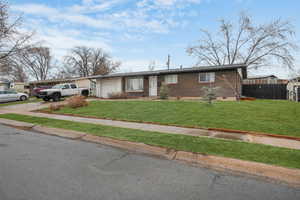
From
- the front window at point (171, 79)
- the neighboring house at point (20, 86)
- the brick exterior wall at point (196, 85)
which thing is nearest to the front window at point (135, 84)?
the brick exterior wall at point (196, 85)

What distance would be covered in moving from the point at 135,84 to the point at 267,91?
14535 mm

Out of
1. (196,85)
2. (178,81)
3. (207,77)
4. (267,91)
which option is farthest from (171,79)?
(267,91)

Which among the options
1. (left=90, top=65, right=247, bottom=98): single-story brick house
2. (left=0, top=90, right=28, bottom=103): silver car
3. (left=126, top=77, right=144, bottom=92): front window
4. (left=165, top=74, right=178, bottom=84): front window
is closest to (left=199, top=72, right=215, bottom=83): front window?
(left=90, top=65, right=247, bottom=98): single-story brick house

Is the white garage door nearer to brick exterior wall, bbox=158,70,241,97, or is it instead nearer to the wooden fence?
brick exterior wall, bbox=158,70,241,97

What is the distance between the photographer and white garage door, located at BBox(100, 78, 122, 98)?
18.7 m

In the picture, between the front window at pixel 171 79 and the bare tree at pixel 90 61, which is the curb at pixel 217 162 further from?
the bare tree at pixel 90 61

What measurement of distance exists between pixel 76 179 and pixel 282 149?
480 cm

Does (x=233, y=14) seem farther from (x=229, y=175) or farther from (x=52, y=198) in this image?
(x=52, y=198)

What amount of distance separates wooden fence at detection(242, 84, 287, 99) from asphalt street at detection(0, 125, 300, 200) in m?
17.8

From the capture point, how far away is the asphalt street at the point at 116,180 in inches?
91.0

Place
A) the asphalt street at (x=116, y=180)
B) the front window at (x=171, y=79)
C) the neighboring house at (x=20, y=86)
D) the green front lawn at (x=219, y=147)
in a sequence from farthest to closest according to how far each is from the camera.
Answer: the neighboring house at (x=20, y=86) < the front window at (x=171, y=79) < the green front lawn at (x=219, y=147) < the asphalt street at (x=116, y=180)

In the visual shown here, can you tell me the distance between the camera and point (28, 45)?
20.4m

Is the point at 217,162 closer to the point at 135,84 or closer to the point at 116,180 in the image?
the point at 116,180

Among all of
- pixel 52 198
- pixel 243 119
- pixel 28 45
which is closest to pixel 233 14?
pixel 243 119
